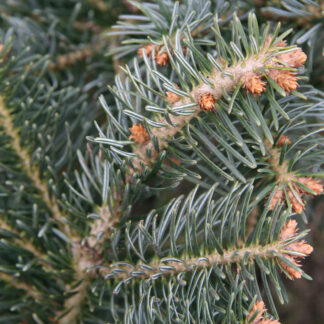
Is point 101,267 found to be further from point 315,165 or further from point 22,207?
point 315,165

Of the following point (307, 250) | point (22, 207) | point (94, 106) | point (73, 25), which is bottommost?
point (307, 250)

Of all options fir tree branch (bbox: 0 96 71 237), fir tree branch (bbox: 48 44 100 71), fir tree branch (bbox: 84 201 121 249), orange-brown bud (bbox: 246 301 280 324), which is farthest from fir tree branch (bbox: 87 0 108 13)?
orange-brown bud (bbox: 246 301 280 324)

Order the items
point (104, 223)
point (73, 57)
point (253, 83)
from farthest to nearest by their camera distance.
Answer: point (73, 57)
point (104, 223)
point (253, 83)

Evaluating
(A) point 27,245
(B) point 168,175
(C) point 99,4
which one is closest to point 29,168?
(A) point 27,245

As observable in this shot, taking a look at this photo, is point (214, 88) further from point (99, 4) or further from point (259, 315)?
point (99, 4)

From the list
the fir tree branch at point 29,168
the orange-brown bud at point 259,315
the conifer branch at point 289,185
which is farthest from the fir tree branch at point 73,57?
the orange-brown bud at point 259,315

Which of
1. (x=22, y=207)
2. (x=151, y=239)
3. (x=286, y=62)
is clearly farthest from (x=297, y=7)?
(x=22, y=207)
